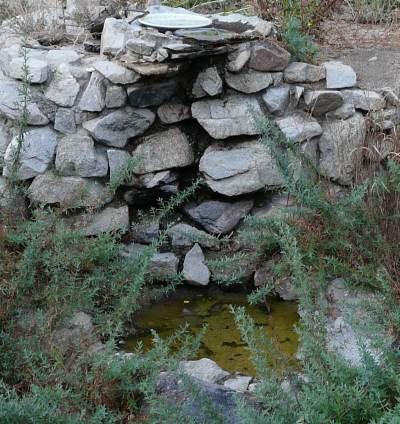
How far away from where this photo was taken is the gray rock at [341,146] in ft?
16.0

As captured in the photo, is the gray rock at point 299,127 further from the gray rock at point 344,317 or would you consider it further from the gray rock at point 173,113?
the gray rock at point 344,317

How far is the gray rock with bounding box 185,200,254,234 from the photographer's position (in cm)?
503

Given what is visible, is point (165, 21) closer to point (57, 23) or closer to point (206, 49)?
point (206, 49)

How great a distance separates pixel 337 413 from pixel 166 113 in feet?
7.82

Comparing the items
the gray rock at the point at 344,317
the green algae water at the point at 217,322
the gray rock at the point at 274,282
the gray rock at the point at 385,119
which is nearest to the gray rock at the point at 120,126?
the green algae water at the point at 217,322

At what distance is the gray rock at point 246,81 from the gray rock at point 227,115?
58mm

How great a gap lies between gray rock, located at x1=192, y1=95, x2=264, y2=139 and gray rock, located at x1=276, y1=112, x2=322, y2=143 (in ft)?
0.47

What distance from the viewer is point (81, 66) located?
4969mm

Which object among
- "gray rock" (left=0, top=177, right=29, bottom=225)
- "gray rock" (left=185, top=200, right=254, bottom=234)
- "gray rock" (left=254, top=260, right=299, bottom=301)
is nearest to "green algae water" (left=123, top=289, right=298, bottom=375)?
"gray rock" (left=254, top=260, right=299, bottom=301)

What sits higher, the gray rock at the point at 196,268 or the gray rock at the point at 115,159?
the gray rock at the point at 115,159

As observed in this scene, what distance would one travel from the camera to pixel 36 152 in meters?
4.79

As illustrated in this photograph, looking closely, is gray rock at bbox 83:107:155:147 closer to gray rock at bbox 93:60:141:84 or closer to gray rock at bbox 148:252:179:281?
gray rock at bbox 93:60:141:84

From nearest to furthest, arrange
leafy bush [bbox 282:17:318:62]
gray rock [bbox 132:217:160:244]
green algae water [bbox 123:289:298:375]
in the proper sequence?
1. green algae water [bbox 123:289:298:375]
2. gray rock [bbox 132:217:160:244]
3. leafy bush [bbox 282:17:318:62]

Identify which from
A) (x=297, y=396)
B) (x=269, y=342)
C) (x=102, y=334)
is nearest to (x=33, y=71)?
(x=102, y=334)
